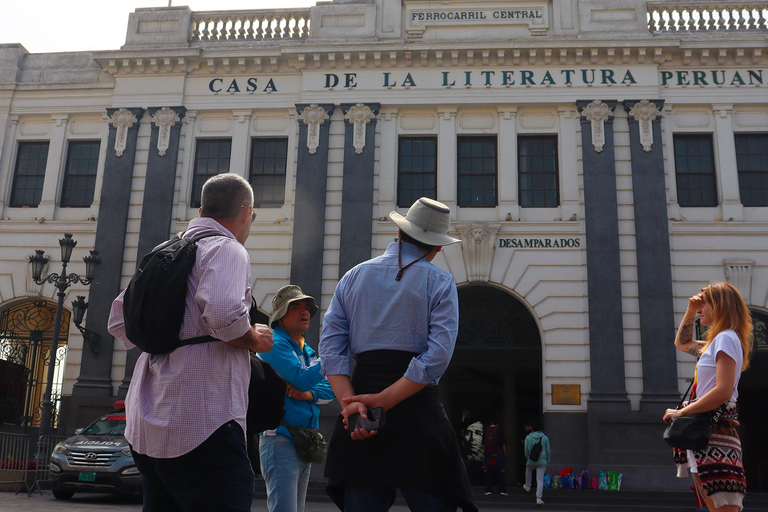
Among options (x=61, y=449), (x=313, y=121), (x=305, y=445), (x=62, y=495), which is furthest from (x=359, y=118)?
(x=305, y=445)

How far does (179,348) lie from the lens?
10.7 ft

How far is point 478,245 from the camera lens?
61.8ft

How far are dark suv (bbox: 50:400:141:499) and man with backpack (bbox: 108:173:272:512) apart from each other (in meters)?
10.5

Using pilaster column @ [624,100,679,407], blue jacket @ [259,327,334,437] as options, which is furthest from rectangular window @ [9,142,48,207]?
blue jacket @ [259,327,334,437]

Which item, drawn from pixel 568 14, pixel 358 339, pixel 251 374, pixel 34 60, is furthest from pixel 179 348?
pixel 34 60

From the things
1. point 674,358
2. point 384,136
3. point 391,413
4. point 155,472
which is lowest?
point 155,472

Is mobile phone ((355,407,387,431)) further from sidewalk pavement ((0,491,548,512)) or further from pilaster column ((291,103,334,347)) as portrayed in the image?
pilaster column ((291,103,334,347))

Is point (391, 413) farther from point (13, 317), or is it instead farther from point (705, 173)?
point (13, 317)

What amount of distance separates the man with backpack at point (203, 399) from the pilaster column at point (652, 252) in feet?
52.7

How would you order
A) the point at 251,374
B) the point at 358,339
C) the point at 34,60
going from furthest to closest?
1. the point at 34,60
2. the point at 358,339
3. the point at 251,374

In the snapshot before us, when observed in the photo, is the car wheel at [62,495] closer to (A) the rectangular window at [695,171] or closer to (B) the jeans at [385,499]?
(B) the jeans at [385,499]

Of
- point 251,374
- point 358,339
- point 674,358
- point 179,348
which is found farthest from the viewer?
point 674,358

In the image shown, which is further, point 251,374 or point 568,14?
point 568,14

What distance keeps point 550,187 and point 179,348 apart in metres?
17.2
